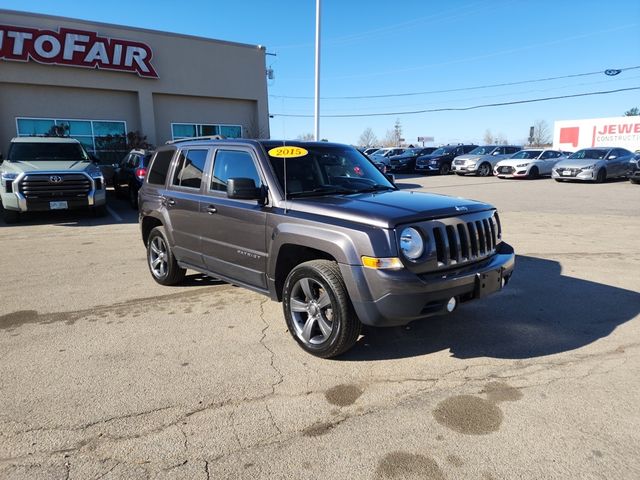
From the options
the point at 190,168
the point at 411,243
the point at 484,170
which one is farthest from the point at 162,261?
the point at 484,170

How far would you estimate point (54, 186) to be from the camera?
35.0ft

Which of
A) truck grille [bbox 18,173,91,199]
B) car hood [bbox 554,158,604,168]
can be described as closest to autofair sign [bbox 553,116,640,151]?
car hood [bbox 554,158,604,168]

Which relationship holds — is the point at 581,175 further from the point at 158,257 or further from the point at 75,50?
the point at 75,50

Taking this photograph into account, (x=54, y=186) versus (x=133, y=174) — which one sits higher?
(x=133, y=174)

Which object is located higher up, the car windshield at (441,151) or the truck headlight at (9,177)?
the car windshield at (441,151)

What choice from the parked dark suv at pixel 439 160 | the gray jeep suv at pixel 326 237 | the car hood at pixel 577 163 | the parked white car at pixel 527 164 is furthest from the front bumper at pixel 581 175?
the gray jeep suv at pixel 326 237

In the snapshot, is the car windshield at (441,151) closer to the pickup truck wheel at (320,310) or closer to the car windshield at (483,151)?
the car windshield at (483,151)

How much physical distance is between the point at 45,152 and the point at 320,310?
11157mm

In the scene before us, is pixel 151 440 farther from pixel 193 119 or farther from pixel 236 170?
pixel 193 119

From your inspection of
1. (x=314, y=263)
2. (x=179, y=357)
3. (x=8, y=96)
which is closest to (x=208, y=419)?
(x=179, y=357)

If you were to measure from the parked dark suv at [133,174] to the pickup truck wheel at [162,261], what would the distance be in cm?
588

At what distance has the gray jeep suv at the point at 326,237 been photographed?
3396 millimetres

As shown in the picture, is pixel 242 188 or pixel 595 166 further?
pixel 595 166

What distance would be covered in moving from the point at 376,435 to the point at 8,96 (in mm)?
21383
